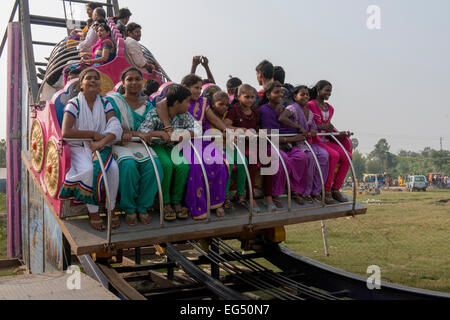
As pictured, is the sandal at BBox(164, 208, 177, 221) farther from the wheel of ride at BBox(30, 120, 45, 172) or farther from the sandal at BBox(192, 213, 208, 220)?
the wheel of ride at BBox(30, 120, 45, 172)

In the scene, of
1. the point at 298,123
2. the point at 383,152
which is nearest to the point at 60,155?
the point at 298,123

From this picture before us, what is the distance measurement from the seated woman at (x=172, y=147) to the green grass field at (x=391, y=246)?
4.18m

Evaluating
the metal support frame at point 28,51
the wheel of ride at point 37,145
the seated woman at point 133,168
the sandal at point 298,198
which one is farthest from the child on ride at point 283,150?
the metal support frame at point 28,51

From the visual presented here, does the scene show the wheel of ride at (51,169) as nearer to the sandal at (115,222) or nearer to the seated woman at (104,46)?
the sandal at (115,222)

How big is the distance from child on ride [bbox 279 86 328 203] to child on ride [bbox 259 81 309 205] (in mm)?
51

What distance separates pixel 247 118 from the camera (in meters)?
4.57

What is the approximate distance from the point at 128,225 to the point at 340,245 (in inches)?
282

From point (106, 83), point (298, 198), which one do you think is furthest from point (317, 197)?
point (106, 83)

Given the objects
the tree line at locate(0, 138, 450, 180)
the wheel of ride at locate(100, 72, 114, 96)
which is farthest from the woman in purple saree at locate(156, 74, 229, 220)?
the tree line at locate(0, 138, 450, 180)

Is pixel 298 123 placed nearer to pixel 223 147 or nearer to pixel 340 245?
pixel 223 147

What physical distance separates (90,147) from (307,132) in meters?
2.27

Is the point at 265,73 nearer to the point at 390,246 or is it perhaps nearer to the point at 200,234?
the point at 200,234

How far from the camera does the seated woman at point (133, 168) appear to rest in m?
3.61
